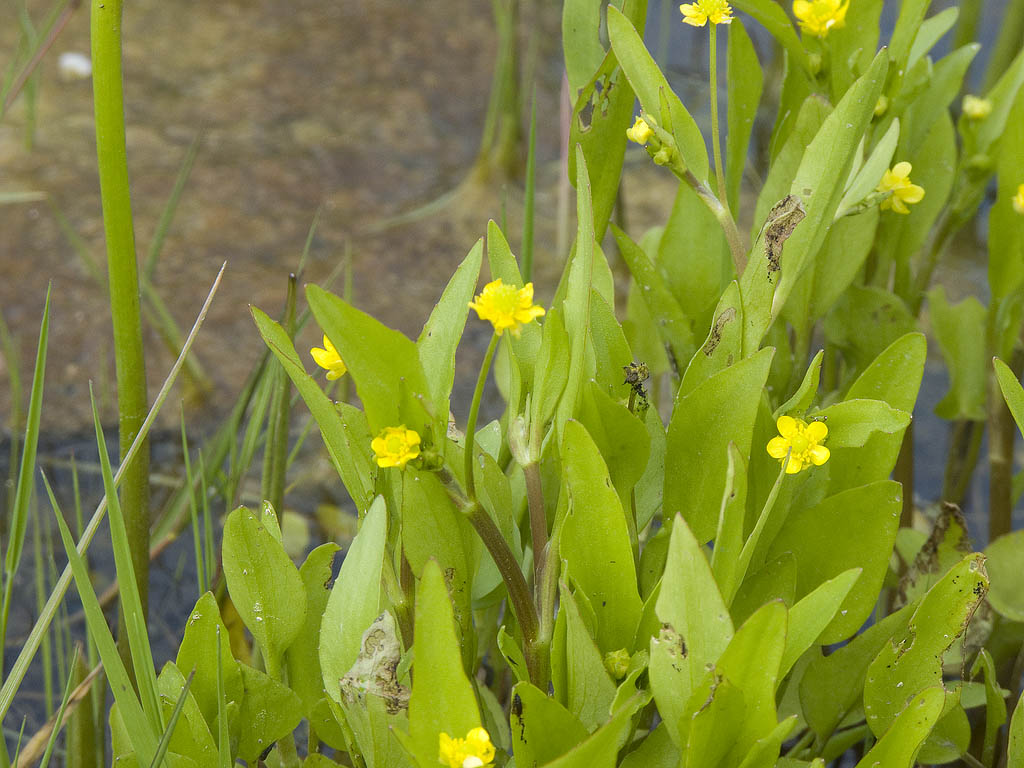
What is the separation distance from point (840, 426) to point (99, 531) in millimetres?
787

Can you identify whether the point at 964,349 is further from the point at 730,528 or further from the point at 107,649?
the point at 107,649

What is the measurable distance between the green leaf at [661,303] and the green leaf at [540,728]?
33 cm

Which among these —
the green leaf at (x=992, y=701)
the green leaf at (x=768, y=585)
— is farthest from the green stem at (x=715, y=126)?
the green leaf at (x=992, y=701)

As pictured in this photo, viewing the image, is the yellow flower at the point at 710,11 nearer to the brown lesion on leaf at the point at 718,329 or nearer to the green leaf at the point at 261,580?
the brown lesion on leaf at the point at 718,329

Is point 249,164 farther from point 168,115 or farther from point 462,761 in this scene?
point 462,761

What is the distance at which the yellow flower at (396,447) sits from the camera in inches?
19.8

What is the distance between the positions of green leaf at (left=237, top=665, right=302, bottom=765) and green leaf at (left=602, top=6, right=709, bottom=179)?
0.39 metres

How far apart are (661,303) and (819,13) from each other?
0.22 meters

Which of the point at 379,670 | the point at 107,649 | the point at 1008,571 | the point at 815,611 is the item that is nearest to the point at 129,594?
the point at 107,649

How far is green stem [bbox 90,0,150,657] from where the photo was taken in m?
0.62

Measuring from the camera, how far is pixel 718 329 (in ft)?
2.15

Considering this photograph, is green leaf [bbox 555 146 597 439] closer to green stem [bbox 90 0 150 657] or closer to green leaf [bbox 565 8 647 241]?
green leaf [bbox 565 8 647 241]

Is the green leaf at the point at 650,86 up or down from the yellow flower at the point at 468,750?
up

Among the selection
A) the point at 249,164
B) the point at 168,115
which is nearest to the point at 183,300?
the point at 249,164
